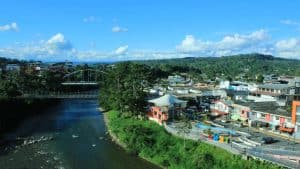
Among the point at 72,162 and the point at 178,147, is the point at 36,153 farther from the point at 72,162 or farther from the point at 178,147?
the point at 178,147

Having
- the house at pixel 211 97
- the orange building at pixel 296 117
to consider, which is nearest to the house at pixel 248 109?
the orange building at pixel 296 117

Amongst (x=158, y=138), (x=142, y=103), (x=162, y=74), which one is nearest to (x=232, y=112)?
(x=142, y=103)

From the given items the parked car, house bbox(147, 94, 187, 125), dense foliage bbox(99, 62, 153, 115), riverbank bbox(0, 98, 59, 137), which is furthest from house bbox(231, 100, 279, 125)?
riverbank bbox(0, 98, 59, 137)

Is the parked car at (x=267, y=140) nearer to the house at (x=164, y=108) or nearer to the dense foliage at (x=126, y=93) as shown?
the house at (x=164, y=108)

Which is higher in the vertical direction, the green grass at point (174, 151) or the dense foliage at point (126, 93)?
the dense foliage at point (126, 93)

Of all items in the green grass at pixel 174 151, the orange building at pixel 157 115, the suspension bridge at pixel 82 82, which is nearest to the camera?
the green grass at pixel 174 151
